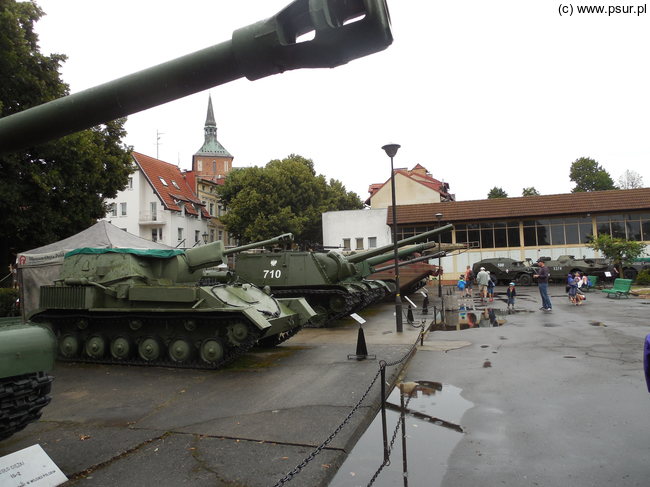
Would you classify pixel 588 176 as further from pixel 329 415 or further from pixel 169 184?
pixel 329 415

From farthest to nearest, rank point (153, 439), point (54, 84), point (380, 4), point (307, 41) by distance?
point (54, 84), point (153, 439), point (307, 41), point (380, 4)

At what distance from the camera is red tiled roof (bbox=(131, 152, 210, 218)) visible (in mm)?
43469

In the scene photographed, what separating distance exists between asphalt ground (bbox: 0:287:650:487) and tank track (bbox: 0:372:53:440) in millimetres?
635

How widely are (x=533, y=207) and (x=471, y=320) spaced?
22.8 meters

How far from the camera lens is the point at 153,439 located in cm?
520

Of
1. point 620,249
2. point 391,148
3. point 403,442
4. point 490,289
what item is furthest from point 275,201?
point 403,442

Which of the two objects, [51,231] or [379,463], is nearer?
[379,463]

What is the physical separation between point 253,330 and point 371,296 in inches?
318

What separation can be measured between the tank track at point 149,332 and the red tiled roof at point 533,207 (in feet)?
95.8

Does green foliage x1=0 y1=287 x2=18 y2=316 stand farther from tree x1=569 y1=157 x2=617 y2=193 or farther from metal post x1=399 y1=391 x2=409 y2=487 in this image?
tree x1=569 y1=157 x2=617 y2=193

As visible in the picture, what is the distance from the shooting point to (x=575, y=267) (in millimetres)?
28938

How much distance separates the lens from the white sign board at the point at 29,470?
3.64 meters

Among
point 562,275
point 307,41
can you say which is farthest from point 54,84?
point 562,275

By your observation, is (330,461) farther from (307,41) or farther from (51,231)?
(51,231)
